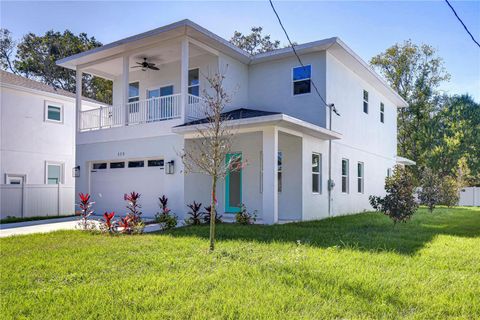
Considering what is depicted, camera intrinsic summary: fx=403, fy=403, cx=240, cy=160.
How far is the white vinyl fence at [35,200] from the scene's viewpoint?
1569cm

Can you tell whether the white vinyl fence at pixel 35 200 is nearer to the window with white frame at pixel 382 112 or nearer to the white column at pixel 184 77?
the white column at pixel 184 77

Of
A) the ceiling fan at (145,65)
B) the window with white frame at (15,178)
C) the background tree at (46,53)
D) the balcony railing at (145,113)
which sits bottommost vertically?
the window with white frame at (15,178)

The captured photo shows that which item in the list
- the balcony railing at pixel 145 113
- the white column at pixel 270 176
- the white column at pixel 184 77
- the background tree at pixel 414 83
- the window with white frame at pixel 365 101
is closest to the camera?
the white column at pixel 270 176

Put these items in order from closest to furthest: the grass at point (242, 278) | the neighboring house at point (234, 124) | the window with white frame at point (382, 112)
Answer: the grass at point (242, 278) → the neighboring house at point (234, 124) → the window with white frame at point (382, 112)

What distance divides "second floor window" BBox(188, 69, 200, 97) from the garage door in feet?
10.8

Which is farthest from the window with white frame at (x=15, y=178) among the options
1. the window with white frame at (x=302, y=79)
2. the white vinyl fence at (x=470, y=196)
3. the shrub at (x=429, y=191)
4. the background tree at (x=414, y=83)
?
the white vinyl fence at (x=470, y=196)

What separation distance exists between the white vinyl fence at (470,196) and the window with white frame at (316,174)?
1890 cm

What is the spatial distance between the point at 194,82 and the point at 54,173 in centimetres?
Result: 1016

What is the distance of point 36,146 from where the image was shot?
779 inches

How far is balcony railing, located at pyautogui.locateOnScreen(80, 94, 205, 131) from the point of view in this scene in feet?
44.5

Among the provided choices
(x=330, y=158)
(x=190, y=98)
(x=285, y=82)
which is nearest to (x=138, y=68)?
(x=190, y=98)

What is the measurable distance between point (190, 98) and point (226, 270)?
29.3ft

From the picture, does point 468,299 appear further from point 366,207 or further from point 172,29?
point 366,207

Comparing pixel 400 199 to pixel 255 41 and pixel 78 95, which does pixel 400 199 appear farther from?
pixel 255 41
